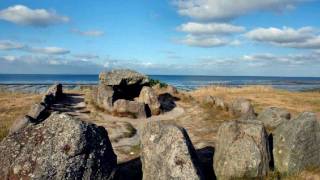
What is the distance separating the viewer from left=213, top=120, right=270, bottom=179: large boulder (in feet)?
49.1

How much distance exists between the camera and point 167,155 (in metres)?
14.0

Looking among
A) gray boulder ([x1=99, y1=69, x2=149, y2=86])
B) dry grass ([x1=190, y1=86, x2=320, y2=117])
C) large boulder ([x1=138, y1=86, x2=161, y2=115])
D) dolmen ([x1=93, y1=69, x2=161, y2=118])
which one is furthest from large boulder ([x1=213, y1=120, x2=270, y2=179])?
dry grass ([x1=190, y1=86, x2=320, y2=117])

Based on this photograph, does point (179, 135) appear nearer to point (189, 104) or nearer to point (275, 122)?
point (275, 122)

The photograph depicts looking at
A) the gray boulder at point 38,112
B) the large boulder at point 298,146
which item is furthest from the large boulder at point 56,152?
the gray boulder at point 38,112

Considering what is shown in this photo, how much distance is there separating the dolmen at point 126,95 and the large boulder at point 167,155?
13258 millimetres

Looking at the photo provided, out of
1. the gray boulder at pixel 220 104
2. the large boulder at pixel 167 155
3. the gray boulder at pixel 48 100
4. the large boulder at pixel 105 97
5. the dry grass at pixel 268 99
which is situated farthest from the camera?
the dry grass at pixel 268 99

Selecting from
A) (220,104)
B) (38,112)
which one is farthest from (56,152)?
(220,104)

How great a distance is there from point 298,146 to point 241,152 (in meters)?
2.20

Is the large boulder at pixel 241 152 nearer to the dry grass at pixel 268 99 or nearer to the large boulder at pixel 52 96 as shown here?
the large boulder at pixel 52 96

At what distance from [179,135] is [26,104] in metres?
19.4

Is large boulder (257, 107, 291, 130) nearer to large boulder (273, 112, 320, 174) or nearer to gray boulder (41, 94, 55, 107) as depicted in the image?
large boulder (273, 112, 320, 174)

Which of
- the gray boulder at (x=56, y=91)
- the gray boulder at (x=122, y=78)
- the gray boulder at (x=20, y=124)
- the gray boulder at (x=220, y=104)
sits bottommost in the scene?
the gray boulder at (x=20, y=124)

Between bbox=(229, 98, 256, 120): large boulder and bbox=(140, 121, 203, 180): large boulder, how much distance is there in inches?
519

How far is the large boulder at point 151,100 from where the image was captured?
29281 mm
